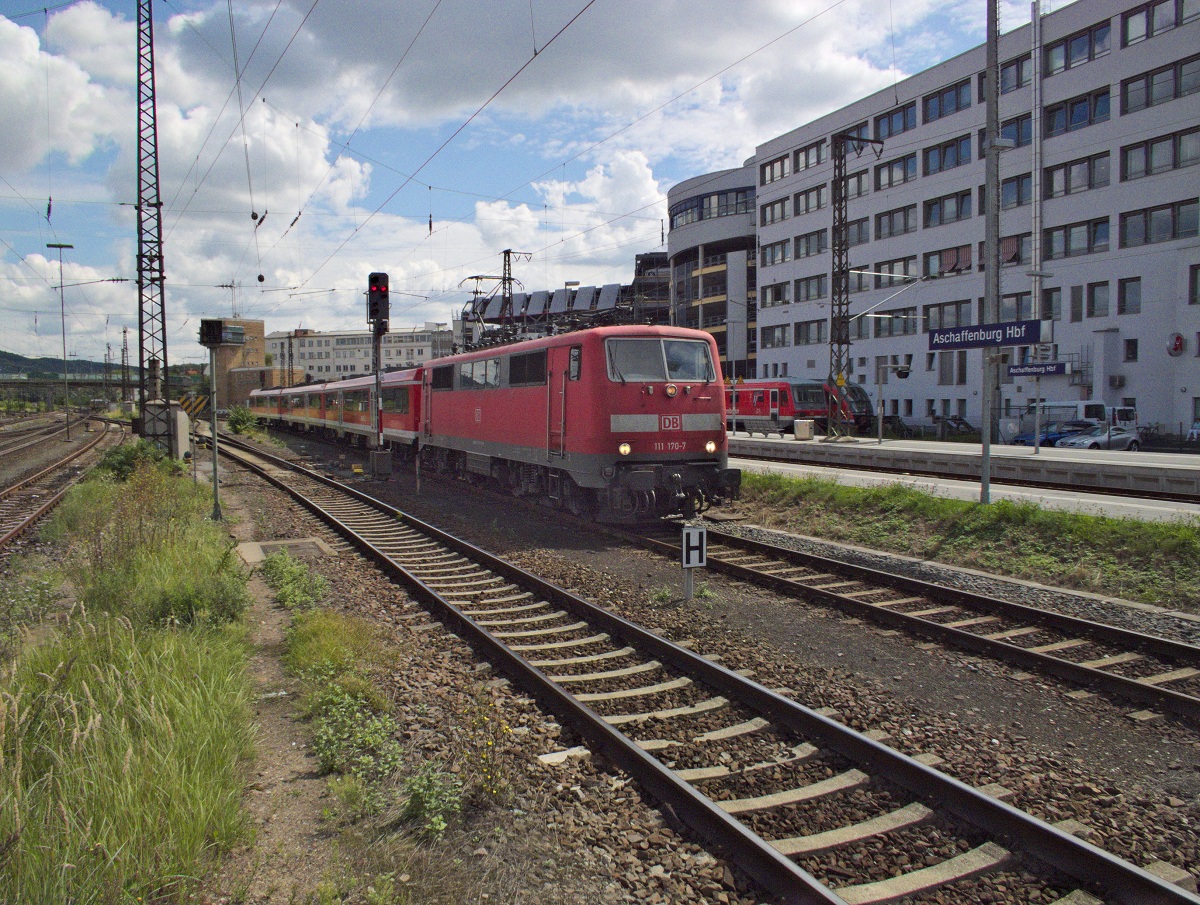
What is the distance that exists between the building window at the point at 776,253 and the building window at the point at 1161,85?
2180 centimetres

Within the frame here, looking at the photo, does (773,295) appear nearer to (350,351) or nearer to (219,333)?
(219,333)

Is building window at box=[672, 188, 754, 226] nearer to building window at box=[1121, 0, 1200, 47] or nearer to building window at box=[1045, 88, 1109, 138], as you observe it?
building window at box=[1045, 88, 1109, 138]

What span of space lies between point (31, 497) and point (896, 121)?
45.7 metres

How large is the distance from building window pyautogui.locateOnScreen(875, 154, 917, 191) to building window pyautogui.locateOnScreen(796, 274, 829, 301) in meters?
6.32

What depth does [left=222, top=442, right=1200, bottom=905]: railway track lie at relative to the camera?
369 cm

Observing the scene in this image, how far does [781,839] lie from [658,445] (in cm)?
902

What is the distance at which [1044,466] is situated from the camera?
60.2 ft

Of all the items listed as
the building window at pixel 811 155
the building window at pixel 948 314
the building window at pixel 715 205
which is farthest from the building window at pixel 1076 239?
the building window at pixel 715 205

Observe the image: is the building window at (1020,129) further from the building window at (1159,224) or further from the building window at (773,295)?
the building window at (773,295)

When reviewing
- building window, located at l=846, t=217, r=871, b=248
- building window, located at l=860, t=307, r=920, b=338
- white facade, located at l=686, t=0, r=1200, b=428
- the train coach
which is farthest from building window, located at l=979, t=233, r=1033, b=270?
the train coach

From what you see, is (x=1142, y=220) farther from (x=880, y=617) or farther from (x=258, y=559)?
(x=258, y=559)

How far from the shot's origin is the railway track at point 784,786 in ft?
12.1

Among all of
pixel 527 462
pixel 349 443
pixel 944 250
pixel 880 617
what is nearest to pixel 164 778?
pixel 880 617

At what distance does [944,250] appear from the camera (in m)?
43.7
